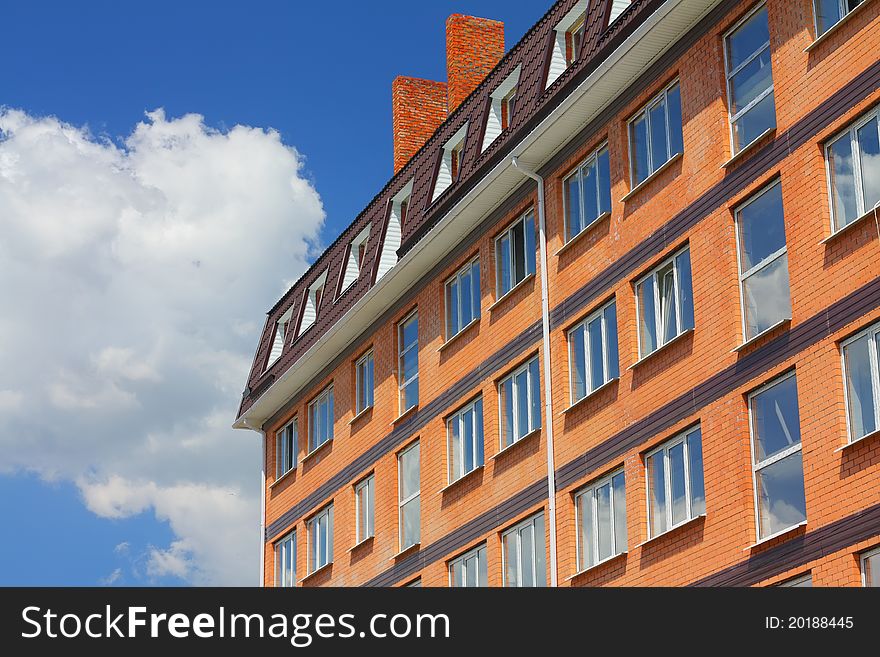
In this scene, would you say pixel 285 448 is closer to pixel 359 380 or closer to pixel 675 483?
pixel 359 380

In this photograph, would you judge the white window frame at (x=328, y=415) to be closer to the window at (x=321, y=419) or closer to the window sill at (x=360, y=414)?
the window at (x=321, y=419)

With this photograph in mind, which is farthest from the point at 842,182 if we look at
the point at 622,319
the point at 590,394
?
the point at 590,394

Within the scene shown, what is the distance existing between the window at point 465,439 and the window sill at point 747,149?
884 cm

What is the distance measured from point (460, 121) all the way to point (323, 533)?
34.5 ft

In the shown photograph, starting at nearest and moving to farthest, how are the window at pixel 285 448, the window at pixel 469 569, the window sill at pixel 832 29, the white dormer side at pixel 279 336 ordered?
1. the window sill at pixel 832 29
2. the window at pixel 469 569
3. the window at pixel 285 448
4. the white dormer side at pixel 279 336

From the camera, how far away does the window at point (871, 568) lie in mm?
22969

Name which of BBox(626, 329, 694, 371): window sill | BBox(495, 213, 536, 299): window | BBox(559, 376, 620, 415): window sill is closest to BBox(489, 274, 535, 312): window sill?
BBox(495, 213, 536, 299): window

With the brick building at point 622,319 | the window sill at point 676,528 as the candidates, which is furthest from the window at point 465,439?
the window sill at point 676,528

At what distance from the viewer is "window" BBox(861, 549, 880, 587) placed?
2297 centimetres

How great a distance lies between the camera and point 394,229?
38906mm

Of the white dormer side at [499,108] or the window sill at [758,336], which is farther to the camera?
the white dormer side at [499,108]

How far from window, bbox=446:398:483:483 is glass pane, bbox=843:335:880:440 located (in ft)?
36.1

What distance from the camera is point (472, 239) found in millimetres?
34844

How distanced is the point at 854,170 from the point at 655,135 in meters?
5.34
